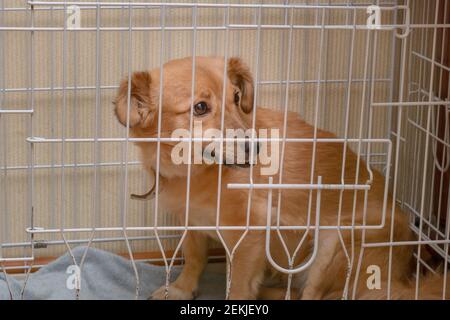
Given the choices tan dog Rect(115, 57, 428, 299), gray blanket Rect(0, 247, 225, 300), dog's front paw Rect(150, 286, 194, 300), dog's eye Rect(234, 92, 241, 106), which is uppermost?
dog's eye Rect(234, 92, 241, 106)

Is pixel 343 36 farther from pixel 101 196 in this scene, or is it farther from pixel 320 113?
pixel 101 196

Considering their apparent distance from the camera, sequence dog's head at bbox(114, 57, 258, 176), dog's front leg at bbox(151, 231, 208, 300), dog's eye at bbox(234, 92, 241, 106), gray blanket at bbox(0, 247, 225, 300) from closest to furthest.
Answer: dog's head at bbox(114, 57, 258, 176) → dog's eye at bbox(234, 92, 241, 106) → gray blanket at bbox(0, 247, 225, 300) → dog's front leg at bbox(151, 231, 208, 300)

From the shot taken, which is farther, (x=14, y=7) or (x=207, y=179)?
(x=14, y=7)

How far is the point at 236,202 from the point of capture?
7.04ft

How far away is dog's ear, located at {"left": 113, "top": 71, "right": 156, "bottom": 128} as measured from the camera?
79.3 inches

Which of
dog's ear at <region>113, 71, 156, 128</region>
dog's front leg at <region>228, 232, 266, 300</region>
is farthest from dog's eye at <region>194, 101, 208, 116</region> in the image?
dog's front leg at <region>228, 232, 266, 300</region>

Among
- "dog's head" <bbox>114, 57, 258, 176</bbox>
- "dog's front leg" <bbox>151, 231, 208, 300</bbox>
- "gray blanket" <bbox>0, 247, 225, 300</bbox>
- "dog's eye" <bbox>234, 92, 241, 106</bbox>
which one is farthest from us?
"dog's front leg" <bbox>151, 231, 208, 300</bbox>

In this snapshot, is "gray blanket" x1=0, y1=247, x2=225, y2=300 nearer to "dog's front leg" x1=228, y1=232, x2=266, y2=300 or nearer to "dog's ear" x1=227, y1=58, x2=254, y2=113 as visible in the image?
"dog's front leg" x1=228, y1=232, x2=266, y2=300

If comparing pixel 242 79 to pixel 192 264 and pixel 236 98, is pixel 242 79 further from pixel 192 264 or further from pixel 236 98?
pixel 192 264

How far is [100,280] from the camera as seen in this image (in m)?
2.39

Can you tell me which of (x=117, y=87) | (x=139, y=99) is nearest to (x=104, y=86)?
(x=117, y=87)

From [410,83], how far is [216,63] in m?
0.66

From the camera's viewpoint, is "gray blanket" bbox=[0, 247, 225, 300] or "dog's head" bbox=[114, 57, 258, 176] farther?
"gray blanket" bbox=[0, 247, 225, 300]
